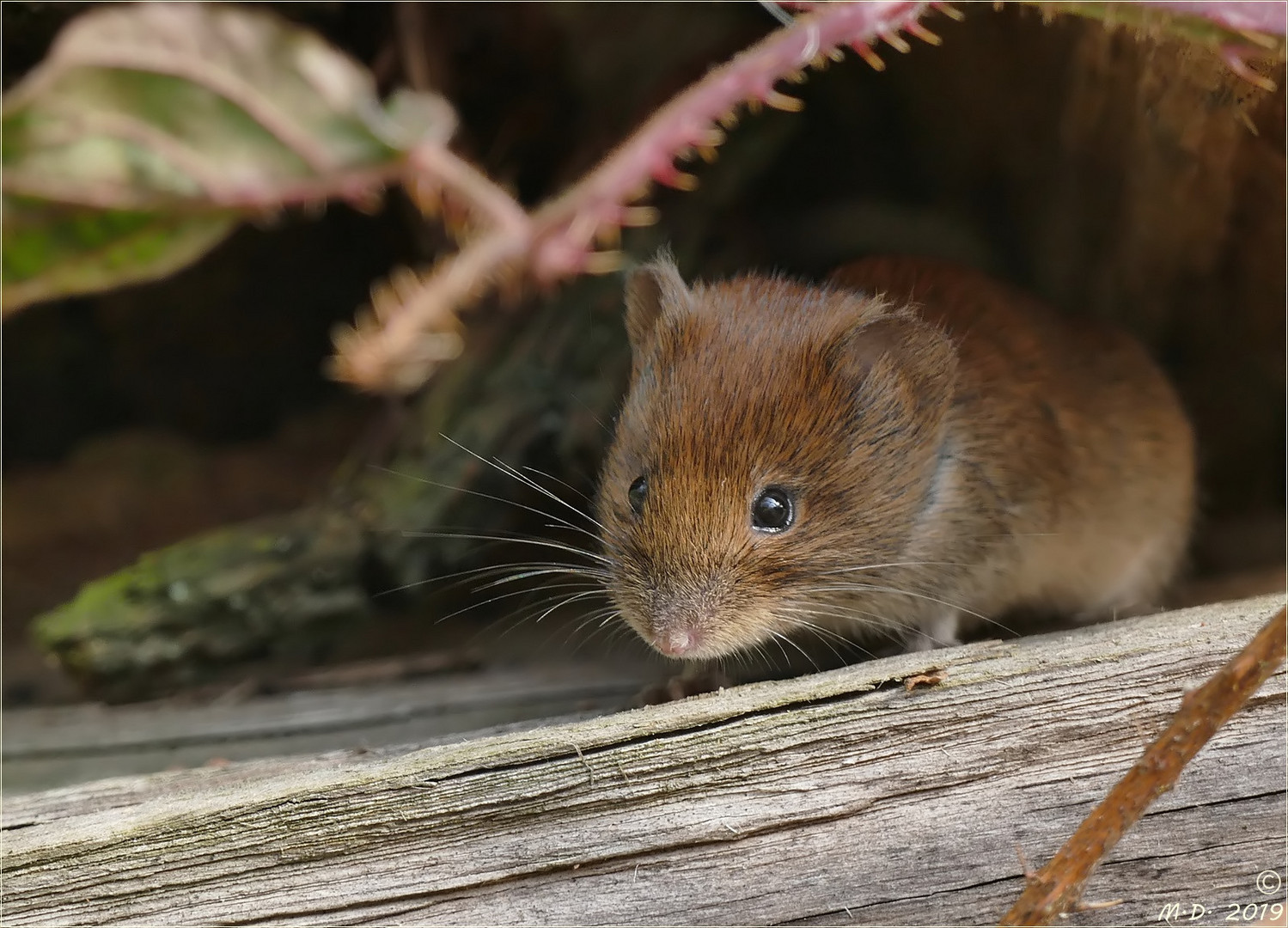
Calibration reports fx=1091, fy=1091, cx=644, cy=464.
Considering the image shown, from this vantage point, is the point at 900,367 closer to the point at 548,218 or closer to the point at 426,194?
the point at 548,218

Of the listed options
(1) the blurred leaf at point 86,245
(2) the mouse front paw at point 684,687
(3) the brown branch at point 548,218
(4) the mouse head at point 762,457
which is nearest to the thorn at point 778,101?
(3) the brown branch at point 548,218

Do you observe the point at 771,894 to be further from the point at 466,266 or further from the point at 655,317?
the point at 655,317

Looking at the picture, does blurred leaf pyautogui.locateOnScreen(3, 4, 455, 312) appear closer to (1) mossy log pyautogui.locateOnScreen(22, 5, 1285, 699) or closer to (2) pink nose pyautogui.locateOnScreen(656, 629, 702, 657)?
(2) pink nose pyautogui.locateOnScreen(656, 629, 702, 657)

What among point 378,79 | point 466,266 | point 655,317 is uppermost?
point 378,79

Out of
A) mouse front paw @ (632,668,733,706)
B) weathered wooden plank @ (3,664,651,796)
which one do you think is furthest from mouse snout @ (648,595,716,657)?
weathered wooden plank @ (3,664,651,796)

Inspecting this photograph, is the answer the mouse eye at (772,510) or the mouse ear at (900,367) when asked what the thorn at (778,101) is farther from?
the mouse eye at (772,510)

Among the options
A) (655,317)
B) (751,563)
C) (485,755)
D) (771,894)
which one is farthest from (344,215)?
(771,894)
